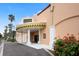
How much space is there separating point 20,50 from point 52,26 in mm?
1125

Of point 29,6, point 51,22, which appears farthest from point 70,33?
point 29,6

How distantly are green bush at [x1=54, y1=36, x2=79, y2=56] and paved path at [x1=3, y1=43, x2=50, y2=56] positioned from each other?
1.07 ft

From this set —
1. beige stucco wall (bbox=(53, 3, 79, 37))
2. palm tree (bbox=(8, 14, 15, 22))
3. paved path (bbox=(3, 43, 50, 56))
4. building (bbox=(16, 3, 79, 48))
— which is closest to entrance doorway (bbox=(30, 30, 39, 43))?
building (bbox=(16, 3, 79, 48))

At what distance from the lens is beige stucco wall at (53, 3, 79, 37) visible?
6.09 metres

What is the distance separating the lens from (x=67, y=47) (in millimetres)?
5934

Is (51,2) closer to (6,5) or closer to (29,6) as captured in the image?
(29,6)

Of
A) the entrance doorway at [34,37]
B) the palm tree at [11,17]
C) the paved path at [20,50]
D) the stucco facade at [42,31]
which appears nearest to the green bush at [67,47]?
the paved path at [20,50]

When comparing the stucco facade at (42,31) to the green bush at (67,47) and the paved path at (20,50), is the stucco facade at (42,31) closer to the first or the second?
the paved path at (20,50)

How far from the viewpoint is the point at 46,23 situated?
6.78 metres

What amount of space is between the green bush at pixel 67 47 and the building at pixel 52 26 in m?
0.21

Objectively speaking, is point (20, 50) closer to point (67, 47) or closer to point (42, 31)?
point (42, 31)

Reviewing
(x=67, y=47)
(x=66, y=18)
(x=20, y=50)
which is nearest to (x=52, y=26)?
(x=66, y=18)

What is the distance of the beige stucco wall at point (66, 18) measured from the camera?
240 inches

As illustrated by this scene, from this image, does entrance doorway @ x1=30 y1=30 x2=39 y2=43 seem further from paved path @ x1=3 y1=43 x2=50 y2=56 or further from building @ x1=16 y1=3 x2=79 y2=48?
paved path @ x1=3 y1=43 x2=50 y2=56
